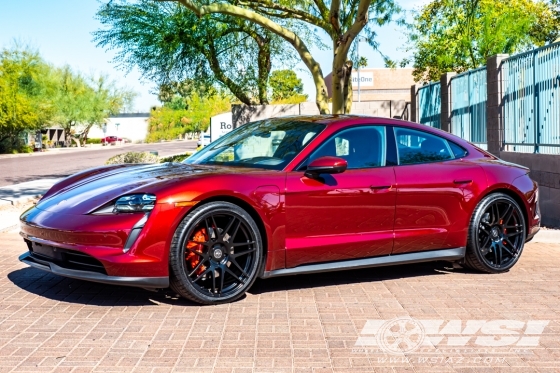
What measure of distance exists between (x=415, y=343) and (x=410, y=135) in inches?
103

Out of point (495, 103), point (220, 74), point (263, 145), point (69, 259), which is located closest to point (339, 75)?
point (495, 103)

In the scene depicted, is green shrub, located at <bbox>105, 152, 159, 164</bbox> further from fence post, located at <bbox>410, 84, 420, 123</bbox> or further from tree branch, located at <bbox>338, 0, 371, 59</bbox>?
fence post, located at <bbox>410, 84, 420, 123</bbox>

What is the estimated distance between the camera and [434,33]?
Result: 40.0 meters

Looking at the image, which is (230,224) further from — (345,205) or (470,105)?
(470,105)

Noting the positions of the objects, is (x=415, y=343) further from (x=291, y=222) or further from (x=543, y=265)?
(x=543, y=265)

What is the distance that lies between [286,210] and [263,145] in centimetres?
105

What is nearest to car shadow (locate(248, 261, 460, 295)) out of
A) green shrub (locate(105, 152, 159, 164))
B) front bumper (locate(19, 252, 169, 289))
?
front bumper (locate(19, 252, 169, 289))

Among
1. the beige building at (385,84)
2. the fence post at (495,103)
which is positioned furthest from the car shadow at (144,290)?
the beige building at (385,84)

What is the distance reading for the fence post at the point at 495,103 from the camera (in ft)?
43.3

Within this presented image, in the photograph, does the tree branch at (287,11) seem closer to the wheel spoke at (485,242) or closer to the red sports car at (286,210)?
the red sports car at (286,210)

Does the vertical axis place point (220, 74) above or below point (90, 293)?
above

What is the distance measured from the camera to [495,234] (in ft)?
22.8

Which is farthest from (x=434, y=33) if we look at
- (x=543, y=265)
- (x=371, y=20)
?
(x=543, y=265)

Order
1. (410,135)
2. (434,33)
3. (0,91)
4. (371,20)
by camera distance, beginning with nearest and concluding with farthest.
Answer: (410,135) → (371,20) → (434,33) → (0,91)
